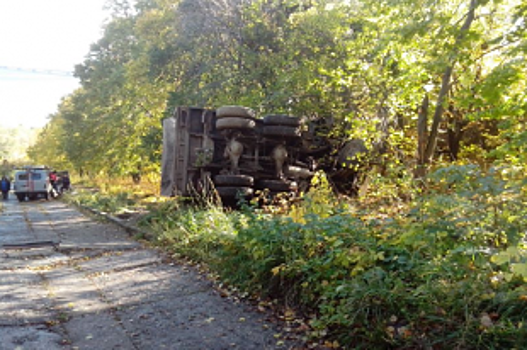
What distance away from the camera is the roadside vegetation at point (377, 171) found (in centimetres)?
377

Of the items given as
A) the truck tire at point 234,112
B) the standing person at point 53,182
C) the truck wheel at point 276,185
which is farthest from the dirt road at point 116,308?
the standing person at point 53,182

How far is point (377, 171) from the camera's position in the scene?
11461mm

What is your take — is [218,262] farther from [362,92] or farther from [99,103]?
[99,103]

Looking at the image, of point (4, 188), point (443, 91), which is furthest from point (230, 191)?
point (4, 188)

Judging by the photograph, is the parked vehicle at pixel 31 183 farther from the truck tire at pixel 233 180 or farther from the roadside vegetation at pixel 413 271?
the roadside vegetation at pixel 413 271

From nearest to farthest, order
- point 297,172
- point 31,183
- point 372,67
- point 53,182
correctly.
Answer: point 297,172 < point 372,67 < point 31,183 < point 53,182

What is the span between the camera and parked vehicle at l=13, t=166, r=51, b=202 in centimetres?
3172

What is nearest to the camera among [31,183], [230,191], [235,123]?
[230,191]

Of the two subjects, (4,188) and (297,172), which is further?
(4,188)

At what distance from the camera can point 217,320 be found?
16.0 feet

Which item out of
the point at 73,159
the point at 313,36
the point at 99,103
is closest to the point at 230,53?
the point at 313,36

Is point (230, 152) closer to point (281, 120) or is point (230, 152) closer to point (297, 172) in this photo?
point (281, 120)

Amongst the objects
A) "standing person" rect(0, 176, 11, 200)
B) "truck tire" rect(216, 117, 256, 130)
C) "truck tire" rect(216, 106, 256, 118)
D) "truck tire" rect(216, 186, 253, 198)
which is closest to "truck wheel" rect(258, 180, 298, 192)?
"truck tire" rect(216, 186, 253, 198)

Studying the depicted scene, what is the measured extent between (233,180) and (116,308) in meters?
4.91
